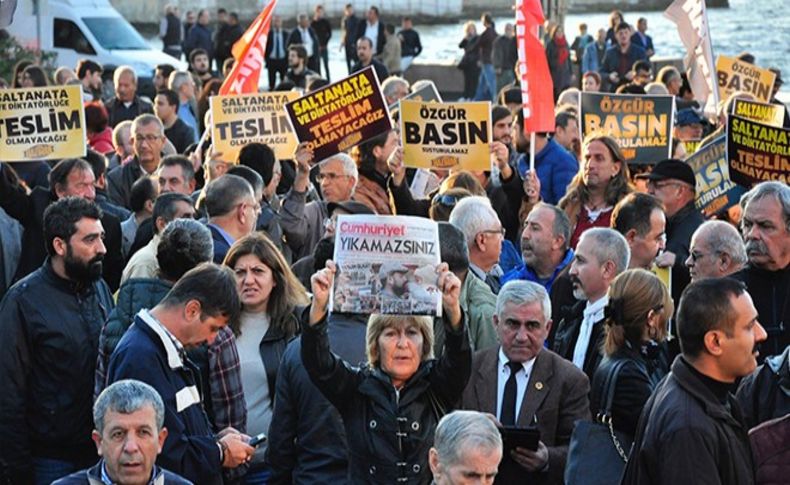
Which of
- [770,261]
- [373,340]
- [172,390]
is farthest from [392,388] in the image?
[770,261]

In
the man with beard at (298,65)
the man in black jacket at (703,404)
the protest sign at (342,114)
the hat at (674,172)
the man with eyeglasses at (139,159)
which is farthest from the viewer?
the man with beard at (298,65)

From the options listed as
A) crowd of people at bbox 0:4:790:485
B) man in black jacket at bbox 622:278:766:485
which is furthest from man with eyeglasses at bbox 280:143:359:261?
man in black jacket at bbox 622:278:766:485

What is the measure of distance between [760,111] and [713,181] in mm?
2056

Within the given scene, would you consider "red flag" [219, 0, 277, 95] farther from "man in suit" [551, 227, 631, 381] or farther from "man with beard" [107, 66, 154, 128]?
"man in suit" [551, 227, 631, 381]

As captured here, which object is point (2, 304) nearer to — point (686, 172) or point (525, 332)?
point (525, 332)

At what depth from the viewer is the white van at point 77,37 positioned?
32344 mm

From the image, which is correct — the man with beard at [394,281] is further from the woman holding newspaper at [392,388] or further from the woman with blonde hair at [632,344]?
the woman with blonde hair at [632,344]

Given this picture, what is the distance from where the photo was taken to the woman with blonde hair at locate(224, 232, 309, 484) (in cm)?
848

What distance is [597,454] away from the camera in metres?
7.14

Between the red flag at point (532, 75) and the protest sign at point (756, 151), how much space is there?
195cm

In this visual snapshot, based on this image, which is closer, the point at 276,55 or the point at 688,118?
the point at 688,118

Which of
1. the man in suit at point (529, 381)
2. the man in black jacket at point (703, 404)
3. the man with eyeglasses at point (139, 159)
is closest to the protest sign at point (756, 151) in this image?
the man in suit at point (529, 381)

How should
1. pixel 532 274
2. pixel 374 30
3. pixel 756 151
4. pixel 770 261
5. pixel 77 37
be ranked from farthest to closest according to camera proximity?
pixel 374 30, pixel 77 37, pixel 756 151, pixel 532 274, pixel 770 261

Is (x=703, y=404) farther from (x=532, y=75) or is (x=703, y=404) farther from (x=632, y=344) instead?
(x=532, y=75)
